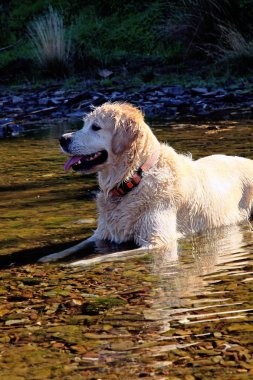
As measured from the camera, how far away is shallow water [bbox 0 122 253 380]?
379 centimetres

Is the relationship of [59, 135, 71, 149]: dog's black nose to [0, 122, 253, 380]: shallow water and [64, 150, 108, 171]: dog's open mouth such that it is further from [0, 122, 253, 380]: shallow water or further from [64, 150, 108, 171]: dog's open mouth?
[0, 122, 253, 380]: shallow water

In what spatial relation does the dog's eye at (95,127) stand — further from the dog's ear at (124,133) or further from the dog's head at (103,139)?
the dog's ear at (124,133)

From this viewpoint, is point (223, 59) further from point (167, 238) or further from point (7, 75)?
point (167, 238)

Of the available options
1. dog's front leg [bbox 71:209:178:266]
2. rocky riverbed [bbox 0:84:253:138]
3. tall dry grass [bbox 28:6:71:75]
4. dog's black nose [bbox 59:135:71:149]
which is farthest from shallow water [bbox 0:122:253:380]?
tall dry grass [bbox 28:6:71:75]

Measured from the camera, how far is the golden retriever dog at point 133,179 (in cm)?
657

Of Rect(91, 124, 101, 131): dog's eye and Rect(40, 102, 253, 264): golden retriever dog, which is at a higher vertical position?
Rect(91, 124, 101, 131): dog's eye

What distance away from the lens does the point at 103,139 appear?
6617 mm

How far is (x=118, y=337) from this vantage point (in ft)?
13.6

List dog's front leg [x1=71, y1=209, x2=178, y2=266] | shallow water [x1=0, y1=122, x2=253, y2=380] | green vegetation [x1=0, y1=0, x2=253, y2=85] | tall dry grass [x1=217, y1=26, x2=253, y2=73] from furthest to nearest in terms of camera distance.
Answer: green vegetation [x1=0, y1=0, x2=253, y2=85] → tall dry grass [x1=217, y1=26, x2=253, y2=73] → dog's front leg [x1=71, y1=209, x2=178, y2=266] → shallow water [x1=0, y1=122, x2=253, y2=380]

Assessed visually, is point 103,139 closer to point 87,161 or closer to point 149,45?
point 87,161

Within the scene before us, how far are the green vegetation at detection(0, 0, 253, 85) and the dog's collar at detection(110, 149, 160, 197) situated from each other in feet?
42.0

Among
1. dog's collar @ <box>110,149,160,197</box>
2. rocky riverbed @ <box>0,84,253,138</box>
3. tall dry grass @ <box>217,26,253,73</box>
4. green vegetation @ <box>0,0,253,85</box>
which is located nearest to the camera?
dog's collar @ <box>110,149,160,197</box>

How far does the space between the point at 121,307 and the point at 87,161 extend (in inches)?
88.9

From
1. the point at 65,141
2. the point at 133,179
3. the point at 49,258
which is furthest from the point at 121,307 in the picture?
the point at 65,141
